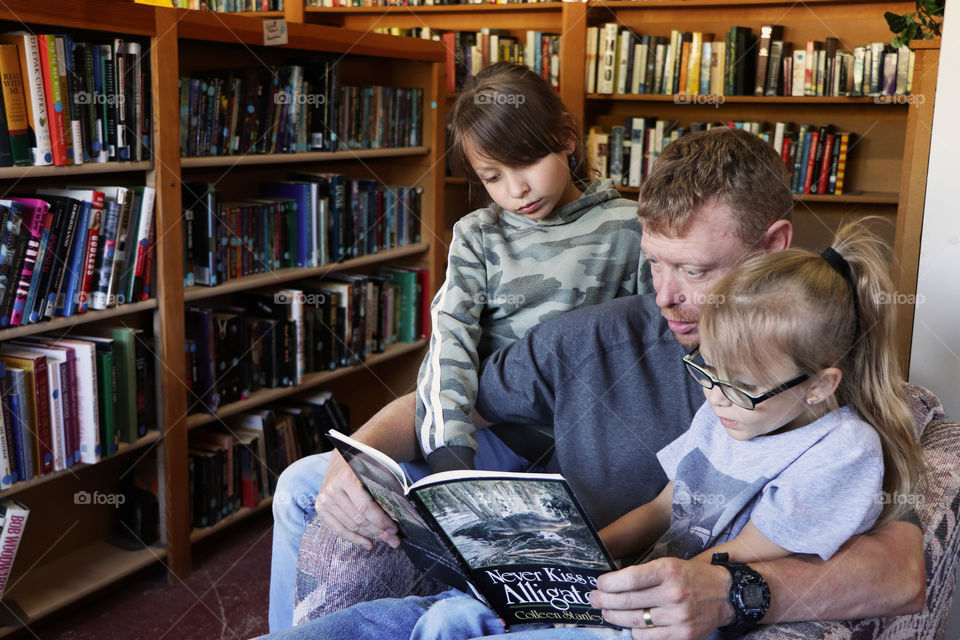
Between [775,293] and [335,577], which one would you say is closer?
[775,293]

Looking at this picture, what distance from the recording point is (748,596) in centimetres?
100

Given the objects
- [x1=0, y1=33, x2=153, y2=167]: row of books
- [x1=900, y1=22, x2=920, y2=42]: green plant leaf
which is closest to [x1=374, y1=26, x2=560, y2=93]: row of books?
[x1=900, y1=22, x2=920, y2=42]: green plant leaf

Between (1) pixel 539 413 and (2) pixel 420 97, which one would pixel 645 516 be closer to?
(1) pixel 539 413

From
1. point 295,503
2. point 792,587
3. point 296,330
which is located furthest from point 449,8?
point 792,587

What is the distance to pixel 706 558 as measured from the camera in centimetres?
109

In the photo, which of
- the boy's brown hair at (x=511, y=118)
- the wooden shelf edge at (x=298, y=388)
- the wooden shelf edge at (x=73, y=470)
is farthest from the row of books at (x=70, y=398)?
the boy's brown hair at (x=511, y=118)

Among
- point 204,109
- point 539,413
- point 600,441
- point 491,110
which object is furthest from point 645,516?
Result: point 204,109

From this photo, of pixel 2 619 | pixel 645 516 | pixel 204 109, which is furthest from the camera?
pixel 204 109

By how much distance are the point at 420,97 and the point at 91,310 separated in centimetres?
161

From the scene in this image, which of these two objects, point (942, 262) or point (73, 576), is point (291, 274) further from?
point (942, 262)

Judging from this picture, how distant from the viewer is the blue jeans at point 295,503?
5.04 ft

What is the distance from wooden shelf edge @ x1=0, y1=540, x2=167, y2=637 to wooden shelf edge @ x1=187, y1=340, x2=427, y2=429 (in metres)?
0.38

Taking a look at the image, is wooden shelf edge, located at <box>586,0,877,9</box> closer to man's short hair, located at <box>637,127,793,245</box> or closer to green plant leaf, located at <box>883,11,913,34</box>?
green plant leaf, located at <box>883,11,913,34</box>

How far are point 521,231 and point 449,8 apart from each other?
2872 millimetres
